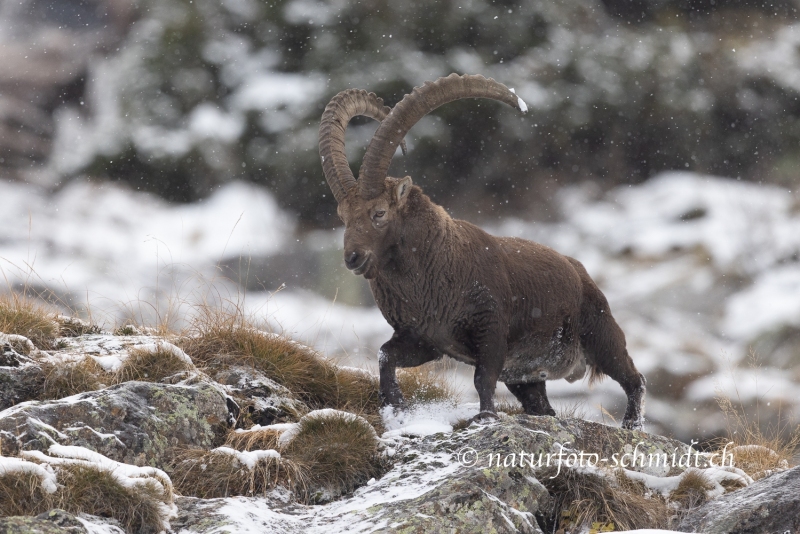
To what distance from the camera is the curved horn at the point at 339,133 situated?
722 centimetres

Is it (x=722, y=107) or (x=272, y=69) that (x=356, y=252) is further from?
(x=722, y=107)

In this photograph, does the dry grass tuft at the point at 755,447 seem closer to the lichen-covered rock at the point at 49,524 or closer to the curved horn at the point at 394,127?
the curved horn at the point at 394,127

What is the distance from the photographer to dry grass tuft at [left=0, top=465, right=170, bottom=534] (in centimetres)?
421

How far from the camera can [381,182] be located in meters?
6.98

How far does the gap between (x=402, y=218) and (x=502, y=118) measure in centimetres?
1558

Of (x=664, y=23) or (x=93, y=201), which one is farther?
(x=664, y=23)

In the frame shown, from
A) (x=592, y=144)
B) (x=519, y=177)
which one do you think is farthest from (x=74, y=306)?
(x=592, y=144)

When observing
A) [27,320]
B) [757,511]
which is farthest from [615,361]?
[27,320]

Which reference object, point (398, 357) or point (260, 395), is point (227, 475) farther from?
point (398, 357)

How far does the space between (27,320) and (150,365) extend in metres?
1.39

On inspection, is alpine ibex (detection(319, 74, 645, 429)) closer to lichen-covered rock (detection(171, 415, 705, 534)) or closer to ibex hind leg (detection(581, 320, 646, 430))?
ibex hind leg (detection(581, 320, 646, 430))

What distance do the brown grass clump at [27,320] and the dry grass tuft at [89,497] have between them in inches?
113

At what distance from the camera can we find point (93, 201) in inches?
771

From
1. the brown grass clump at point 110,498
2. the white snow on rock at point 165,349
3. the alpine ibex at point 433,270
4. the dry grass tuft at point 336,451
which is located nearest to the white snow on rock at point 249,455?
the dry grass tuft at point 336,451
